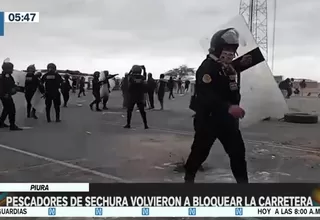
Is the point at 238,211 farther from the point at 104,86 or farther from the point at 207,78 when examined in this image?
the point at 104,86

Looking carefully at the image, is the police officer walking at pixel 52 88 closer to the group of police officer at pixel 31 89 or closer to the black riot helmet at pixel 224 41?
the group of police officer at pixel 31 89

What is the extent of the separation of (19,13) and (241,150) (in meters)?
1.30

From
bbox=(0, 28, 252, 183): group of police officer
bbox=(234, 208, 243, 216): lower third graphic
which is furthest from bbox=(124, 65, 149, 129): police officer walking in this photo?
bbox=(234, 208, 243, 216): lower third graphic

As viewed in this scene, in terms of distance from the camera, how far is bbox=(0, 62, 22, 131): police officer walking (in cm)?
214

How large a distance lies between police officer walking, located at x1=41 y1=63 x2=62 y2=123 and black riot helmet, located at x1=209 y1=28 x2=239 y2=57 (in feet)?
2.71

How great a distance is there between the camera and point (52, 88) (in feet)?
7.91

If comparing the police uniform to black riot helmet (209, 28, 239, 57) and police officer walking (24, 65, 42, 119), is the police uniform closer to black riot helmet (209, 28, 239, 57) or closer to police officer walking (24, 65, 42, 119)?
police officer walking (24, 65, 42, 119)

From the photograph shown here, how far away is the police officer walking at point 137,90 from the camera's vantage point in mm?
2172

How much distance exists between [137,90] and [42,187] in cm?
73

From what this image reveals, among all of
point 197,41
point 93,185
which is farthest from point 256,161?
point 93,185

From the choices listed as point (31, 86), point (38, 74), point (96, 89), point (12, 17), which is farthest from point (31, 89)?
point (12, 17)

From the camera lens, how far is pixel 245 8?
202 centimetres

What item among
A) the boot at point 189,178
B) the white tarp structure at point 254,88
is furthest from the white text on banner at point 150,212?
the white tarp structure at point 254,88

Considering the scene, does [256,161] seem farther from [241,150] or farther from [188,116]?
[188,116]
